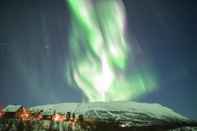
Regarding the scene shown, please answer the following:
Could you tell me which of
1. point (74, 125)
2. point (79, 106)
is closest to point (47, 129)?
point (74, 125)

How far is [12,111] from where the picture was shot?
162m

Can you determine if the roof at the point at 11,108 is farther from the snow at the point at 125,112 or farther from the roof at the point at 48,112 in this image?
the snow at the point at 125,112

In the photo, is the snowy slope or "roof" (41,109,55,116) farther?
"roof" (41,109,55,116)

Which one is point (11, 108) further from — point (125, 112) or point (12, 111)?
point (125, 112)

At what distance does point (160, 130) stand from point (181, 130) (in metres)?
7.84

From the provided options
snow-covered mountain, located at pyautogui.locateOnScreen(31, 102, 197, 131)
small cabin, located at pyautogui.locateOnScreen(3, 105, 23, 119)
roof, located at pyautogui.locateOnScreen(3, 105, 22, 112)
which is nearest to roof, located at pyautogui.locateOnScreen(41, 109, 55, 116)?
snow-covered mountain, located at pyautogui.locateOnScreen(31, 102, 197, 131)

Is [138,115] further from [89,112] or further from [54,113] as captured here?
[54,113]

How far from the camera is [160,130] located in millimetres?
151250

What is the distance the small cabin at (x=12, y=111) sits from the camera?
159 meters

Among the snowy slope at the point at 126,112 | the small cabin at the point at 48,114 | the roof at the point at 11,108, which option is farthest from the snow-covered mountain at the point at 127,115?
the roof at the point at 11,108

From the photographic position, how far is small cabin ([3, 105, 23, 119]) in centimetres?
15938

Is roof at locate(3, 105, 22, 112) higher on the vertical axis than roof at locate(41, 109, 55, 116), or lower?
higher

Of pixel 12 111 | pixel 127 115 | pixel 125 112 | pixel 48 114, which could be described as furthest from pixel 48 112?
pixel 127 115

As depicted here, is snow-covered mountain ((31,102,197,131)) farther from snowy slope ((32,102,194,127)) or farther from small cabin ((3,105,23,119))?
small cabin ((3,105,23,119))
